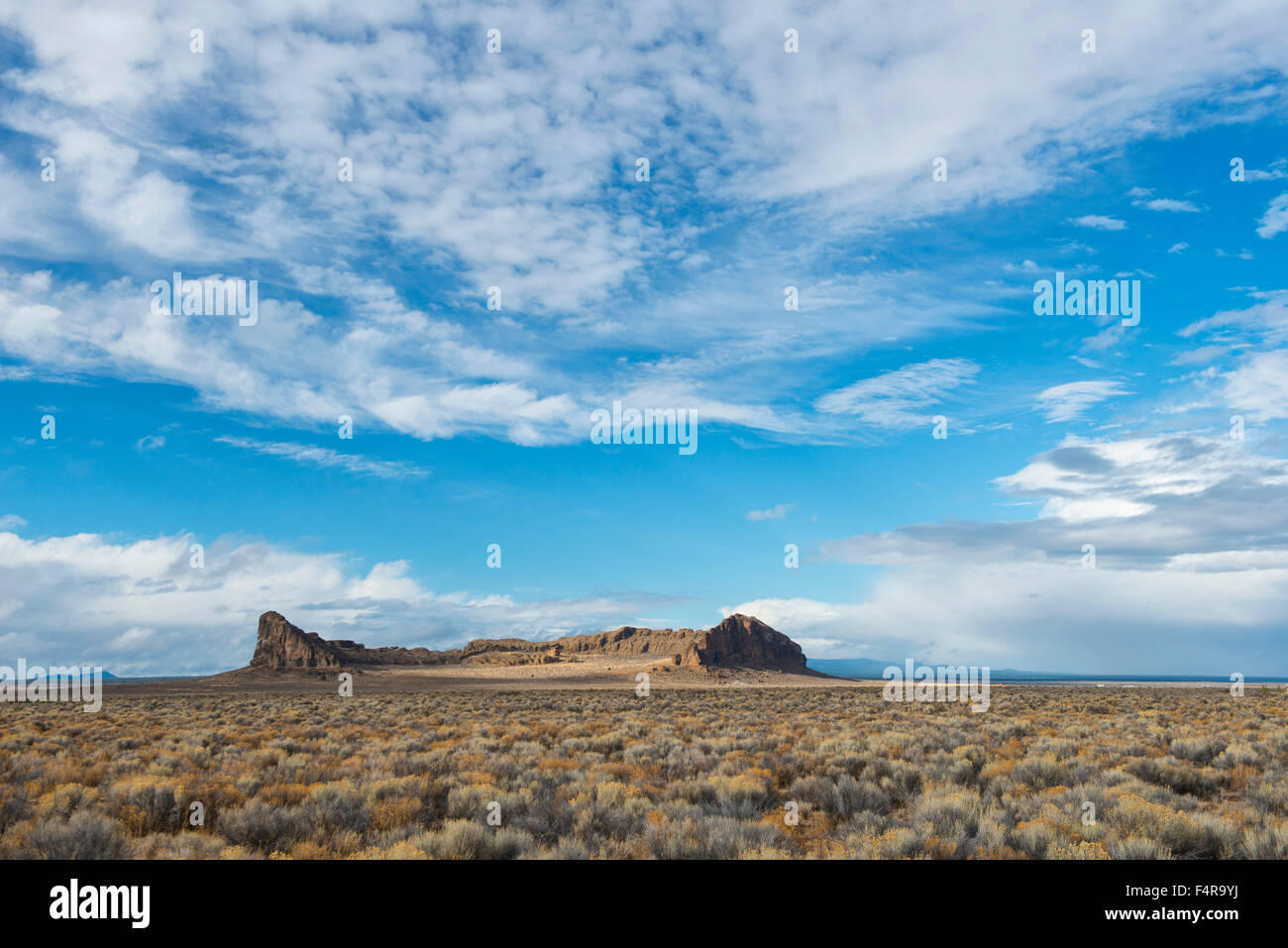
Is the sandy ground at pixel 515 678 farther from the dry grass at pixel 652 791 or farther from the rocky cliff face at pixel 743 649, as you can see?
the dry grass at pixel 652 791

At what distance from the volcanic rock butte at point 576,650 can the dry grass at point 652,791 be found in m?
81.7

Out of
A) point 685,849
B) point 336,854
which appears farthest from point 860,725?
point 336,854

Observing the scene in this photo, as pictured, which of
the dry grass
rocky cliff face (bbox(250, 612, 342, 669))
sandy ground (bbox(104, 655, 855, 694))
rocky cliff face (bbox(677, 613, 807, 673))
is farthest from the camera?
rocky cliff face (bbox(677, 613, 807, 673))

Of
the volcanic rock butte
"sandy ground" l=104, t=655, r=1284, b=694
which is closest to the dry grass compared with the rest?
"sandy ground" l=104, t=655, r=1284, b=694

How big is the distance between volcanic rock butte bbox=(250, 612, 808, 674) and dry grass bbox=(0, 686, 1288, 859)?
268ft

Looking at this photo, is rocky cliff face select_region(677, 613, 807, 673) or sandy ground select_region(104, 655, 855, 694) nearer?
sandy ground select_region(104, 655, 855, 694)

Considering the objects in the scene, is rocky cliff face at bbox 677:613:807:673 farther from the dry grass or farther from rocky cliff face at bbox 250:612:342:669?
the dry grass

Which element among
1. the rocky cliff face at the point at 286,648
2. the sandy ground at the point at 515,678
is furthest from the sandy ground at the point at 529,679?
the rocky cliff face at the point at 286,648

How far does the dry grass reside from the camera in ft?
25.5

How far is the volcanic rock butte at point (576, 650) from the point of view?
98.1 metres

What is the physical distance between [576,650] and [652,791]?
132 metres

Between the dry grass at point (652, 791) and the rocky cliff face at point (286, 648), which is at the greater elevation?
the dry grass at point (652, 791)

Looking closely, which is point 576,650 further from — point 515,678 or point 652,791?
point 652,791
